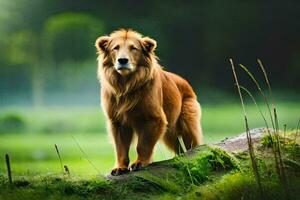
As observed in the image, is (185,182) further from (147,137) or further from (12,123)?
(12,123)

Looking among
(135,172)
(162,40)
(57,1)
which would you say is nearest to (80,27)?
(57,1)

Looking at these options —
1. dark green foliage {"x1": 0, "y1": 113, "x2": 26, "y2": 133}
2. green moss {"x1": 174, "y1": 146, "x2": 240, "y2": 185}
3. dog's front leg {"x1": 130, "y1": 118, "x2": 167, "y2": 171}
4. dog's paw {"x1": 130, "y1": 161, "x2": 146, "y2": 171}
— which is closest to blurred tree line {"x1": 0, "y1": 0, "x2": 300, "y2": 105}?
dark green foliage {"x1": 0, "y1": 113, "x2": 26, "y2": 133}

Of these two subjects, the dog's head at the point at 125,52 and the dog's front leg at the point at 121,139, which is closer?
the dog's head at the point at 125,52

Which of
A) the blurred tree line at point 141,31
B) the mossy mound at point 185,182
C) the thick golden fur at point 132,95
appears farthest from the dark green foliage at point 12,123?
the mossy mound at point 185,182

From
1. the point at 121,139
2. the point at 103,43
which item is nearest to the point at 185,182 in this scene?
the point at 121,139

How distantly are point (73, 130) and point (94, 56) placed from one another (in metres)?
0.53

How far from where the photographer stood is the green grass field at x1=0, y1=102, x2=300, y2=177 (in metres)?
4.97

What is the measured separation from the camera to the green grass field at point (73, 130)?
4.97 metres

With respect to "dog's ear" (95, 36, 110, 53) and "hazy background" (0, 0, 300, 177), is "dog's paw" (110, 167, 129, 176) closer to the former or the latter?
"dog's ear" (95, 36, 110, 53)

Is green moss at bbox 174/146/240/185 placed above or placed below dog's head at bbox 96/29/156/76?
below

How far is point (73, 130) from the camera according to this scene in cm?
532

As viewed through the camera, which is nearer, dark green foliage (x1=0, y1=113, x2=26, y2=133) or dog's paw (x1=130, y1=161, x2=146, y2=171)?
dog's paw (x1=130, y1=161, x2=146, y2=171)

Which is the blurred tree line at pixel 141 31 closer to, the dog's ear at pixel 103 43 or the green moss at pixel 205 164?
the dog's ear at pixel 103 43

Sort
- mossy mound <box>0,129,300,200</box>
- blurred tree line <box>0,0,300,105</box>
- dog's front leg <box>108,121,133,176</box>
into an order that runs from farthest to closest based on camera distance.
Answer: blurred tree line <box>0,0,300,105</box>
dog's front leg <box>108,121,133,176</box>
mossy mound <box>0,129,300,200</box>
